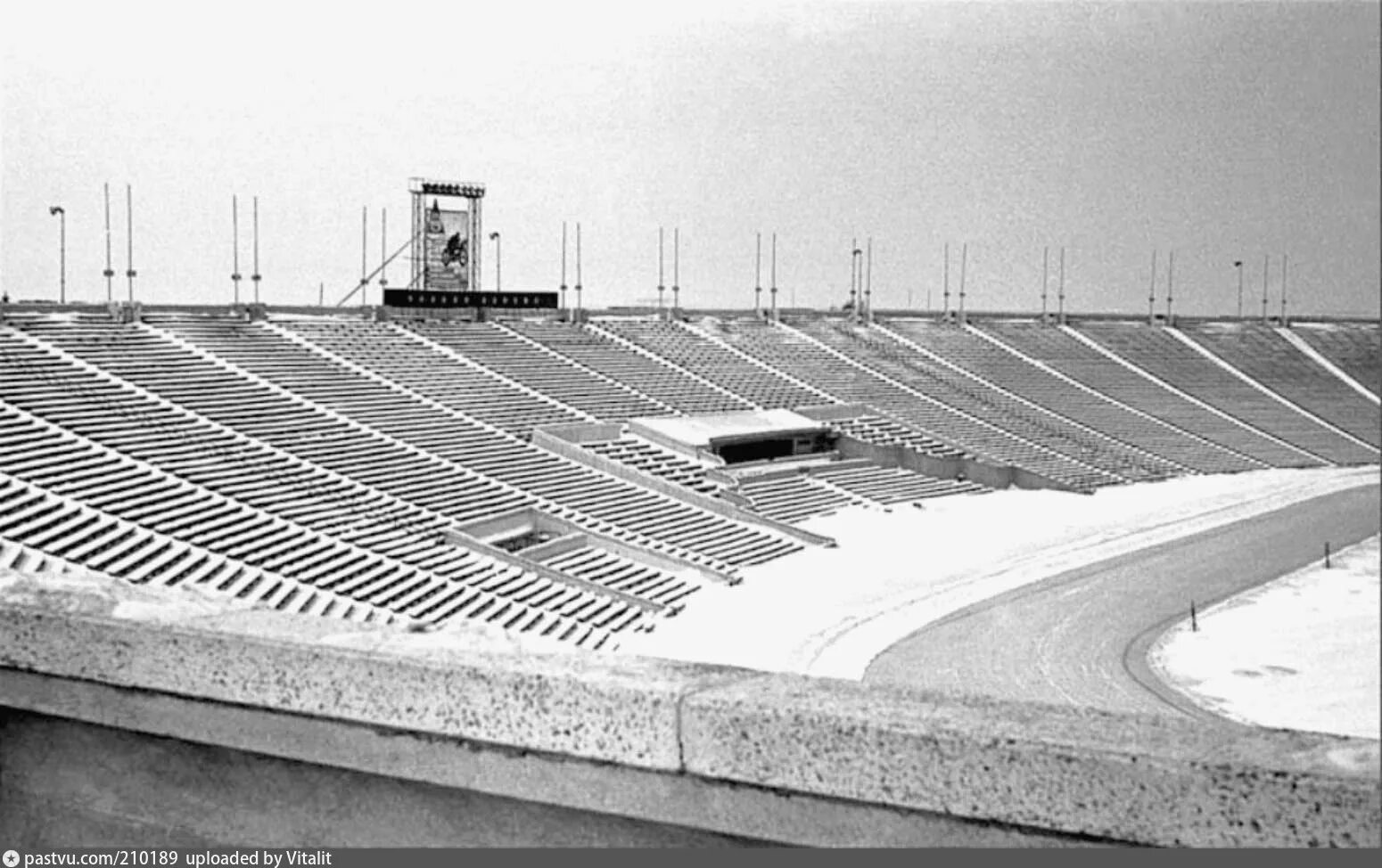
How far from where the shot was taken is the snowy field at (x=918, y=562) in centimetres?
1977

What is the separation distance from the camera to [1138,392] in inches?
1877

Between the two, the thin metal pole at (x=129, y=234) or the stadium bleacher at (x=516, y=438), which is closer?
the stadium bleacher at (x=516, y=438)

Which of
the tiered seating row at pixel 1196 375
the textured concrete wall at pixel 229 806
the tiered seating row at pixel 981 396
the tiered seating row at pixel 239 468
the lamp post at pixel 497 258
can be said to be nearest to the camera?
the textured concrete wall at pixel 229 806

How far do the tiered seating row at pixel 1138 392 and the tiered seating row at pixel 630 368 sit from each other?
1203 centimetres

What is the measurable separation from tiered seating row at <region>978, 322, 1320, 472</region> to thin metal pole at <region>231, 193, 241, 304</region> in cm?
2440

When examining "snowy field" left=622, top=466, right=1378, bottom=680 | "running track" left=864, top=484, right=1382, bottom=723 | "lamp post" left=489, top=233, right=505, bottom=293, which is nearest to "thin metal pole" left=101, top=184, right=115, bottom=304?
"lamp post" left=489, top=233, right=505, bottom=293

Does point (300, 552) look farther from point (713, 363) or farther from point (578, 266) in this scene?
point (578, 266)

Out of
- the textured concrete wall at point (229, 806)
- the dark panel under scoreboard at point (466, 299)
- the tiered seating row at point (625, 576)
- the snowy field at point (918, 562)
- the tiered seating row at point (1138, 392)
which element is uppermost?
the textured concrete wall at point (229, 806)

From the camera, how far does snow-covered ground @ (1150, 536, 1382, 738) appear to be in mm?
1900

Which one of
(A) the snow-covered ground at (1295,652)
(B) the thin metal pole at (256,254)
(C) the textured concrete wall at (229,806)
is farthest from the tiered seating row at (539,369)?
(C) the textured concrete wall at (229,806)

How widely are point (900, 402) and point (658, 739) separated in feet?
126

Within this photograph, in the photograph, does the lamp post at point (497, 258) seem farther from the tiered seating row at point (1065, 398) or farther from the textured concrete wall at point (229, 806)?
the textured concrete wall at point (229, 806)

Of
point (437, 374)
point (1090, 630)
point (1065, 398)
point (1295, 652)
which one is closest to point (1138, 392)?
point (1065, 398)

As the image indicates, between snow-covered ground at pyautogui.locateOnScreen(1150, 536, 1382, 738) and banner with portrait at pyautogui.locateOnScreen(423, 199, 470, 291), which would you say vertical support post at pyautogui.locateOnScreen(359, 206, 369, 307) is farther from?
snow-covered ground at pyautogui.locateOnScreen(1150, 536, 1382, 738)
